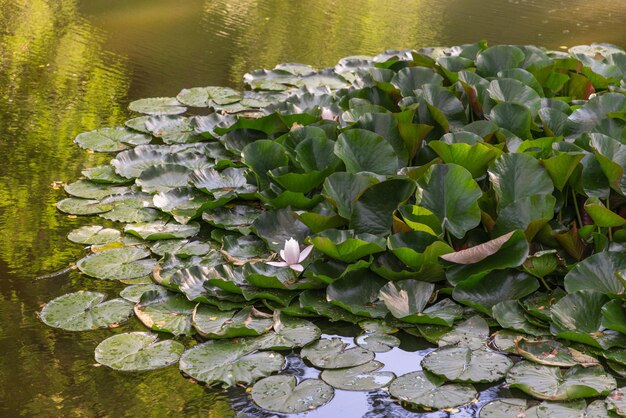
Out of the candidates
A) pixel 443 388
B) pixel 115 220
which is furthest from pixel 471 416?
pixel 115 220

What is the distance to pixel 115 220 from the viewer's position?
3.15 metres

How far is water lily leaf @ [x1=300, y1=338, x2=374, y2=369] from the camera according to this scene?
228cm

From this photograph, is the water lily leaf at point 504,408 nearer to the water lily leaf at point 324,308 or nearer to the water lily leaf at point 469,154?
the water lily leaf at point 324,308

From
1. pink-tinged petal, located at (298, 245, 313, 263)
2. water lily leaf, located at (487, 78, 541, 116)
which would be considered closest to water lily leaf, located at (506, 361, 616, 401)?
pink-tinged petal, located at (298, 245, 313, 263)

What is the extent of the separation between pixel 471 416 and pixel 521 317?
487mm

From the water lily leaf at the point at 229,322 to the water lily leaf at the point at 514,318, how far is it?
0.70 metres

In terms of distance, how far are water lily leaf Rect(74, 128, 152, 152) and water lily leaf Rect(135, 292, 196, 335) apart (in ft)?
4.73

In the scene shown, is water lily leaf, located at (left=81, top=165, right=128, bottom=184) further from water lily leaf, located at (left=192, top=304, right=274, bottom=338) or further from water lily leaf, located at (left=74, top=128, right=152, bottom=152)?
water lily leaf, located at (left=192, top=304, right=274, bottom=338)

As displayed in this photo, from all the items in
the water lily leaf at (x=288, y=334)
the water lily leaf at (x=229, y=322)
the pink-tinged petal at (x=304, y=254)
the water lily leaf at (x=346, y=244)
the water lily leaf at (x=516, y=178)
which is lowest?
the water lily leaf at (x=229, y=322)

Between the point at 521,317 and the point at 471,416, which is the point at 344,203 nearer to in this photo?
the point at 521,317

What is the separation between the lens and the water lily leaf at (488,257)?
2.53m

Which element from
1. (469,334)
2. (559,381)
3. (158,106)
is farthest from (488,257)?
(158,106)

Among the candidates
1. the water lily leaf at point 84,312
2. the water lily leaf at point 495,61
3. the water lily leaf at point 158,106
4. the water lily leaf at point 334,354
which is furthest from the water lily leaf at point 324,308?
the water lily leaf at point 158,106

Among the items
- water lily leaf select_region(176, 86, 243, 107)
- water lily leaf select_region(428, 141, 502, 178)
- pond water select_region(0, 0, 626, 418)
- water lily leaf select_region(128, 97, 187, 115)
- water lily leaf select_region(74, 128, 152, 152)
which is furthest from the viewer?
water lily leaf select_region(176, 86, 243, 107)
